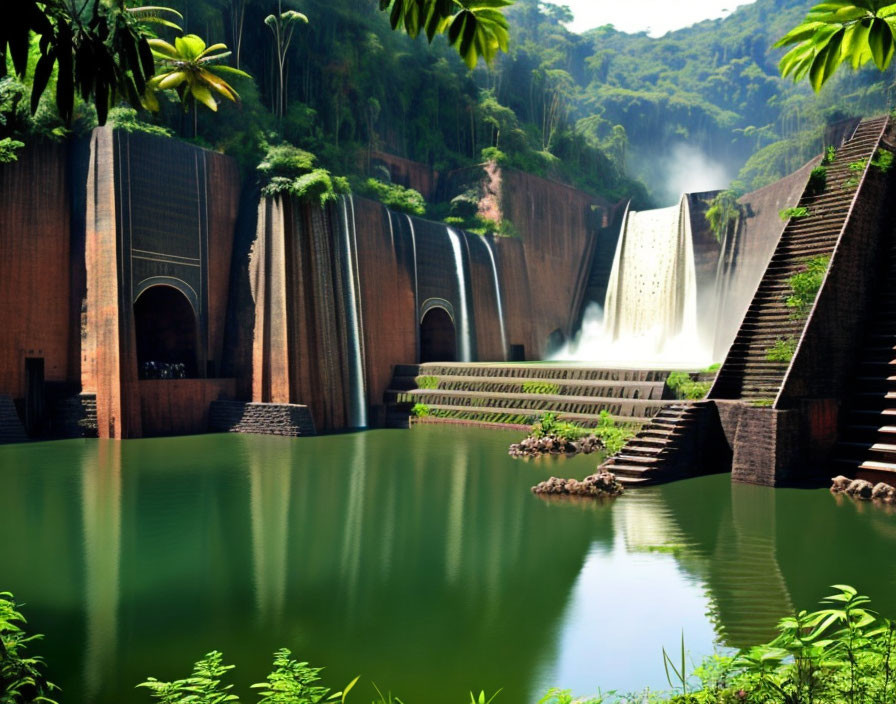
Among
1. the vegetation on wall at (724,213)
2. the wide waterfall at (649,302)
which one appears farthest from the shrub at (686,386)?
the vegetation on wall at (724,213)

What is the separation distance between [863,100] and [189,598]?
37.1 metres

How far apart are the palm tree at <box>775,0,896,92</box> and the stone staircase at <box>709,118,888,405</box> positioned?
838cm

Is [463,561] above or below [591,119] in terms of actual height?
below

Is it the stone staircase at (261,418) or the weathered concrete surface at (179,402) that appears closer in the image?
the weathered concrete surface at (179,402)

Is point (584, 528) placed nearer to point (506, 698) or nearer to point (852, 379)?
point (506, 698)

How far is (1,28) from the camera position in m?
1.61

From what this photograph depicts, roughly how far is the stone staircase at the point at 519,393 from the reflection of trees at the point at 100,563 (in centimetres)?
782

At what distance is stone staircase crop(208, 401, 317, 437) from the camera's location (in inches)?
630

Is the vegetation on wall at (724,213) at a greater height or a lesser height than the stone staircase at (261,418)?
greater

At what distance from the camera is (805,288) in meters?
10.7

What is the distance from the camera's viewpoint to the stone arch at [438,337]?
75.3ft

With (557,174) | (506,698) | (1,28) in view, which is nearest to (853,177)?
(506,698)

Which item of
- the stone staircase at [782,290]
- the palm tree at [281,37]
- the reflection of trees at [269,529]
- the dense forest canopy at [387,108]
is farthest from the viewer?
the palm tree at [281,37]

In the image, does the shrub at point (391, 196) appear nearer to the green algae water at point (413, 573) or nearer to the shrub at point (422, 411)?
the shrub at point (422, 411)
